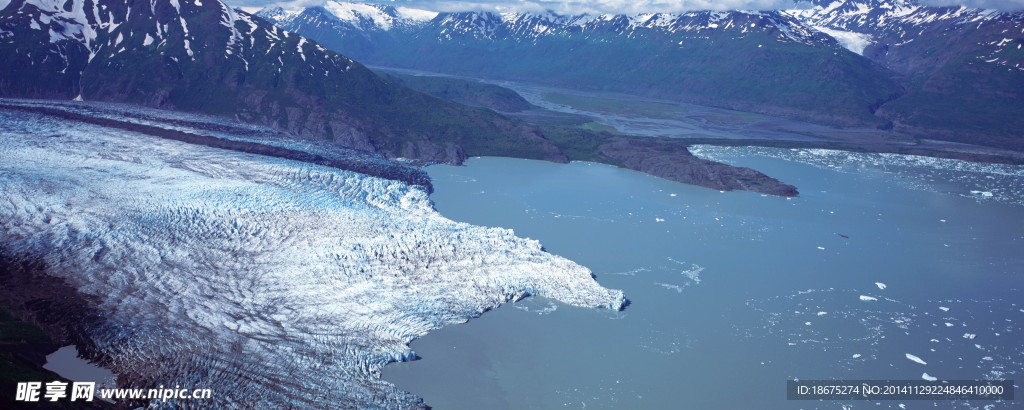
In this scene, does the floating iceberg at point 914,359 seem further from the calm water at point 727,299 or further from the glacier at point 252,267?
the glacier at point 252,267

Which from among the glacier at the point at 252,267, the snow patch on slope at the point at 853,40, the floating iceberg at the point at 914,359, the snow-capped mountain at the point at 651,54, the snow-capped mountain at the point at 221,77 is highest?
the snow patch on slope at the point at 853,40

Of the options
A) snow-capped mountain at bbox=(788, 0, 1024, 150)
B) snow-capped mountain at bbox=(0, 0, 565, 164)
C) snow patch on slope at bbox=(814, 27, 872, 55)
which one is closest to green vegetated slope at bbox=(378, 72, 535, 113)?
snow-capped mountain at bbox=(0, 0, 565, 164)

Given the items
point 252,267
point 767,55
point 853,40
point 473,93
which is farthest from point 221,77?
point 853,40

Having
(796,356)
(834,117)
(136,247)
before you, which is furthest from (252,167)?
(834,117)

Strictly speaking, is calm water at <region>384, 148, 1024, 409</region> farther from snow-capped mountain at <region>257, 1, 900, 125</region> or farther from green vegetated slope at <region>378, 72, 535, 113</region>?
snow-capped mountain at <region>257, 1, 900, 125</region>

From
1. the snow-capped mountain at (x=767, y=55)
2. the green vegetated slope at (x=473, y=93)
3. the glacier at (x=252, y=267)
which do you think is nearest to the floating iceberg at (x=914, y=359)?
the glacier at (x=252, y=267)

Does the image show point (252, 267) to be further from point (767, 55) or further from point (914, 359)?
point (767, 55)

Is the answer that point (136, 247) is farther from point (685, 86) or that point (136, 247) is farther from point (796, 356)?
point (685, 86)

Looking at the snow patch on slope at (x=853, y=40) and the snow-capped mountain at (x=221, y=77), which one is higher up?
the snow patch on slope at (x=853, y=40)
